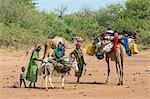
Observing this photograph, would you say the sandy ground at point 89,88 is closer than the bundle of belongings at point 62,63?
Yes

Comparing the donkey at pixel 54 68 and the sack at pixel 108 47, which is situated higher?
the sack at pixel 108 47

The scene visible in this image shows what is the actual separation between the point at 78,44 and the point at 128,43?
1635 millimetres

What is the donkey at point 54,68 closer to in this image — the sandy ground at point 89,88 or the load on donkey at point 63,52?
the load on donkey at point 63,52

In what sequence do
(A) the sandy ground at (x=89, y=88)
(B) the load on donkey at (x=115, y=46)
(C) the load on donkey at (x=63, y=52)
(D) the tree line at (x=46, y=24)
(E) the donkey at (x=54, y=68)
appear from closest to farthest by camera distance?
(A) the sandy ground at (x=89, y=88) → (E) the donkey at (x=54, y=68) → (C) the load on donkey at (x=63, y=52) → (B) the load on donkey at (x=115, y=46) → (D) the tree line at (x=46, y=24)

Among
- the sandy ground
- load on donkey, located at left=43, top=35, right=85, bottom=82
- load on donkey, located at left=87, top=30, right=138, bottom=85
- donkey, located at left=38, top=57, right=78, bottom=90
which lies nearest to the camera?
the sandy ground

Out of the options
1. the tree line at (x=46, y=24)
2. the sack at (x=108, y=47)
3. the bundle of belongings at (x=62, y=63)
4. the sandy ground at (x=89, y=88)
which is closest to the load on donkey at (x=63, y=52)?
the bundle of belongings at (x=62, y=63)

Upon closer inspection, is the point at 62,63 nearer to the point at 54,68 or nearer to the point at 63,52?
the point at 54,68

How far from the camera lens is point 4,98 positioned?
1415cm

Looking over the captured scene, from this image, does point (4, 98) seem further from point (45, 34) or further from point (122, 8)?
point (122, 8)

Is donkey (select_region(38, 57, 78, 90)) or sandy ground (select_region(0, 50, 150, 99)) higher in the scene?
donkey (select_region(38, 57, 78, 90))

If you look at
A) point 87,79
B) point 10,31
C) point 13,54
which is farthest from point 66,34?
point 87,79

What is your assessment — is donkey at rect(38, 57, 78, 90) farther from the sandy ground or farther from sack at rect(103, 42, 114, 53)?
sack at rect(103, 42, 114, 53)

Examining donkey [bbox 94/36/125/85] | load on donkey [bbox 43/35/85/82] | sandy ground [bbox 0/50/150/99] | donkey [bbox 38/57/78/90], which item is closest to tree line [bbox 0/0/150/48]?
sandy ground [bbox 0/50/150/99]

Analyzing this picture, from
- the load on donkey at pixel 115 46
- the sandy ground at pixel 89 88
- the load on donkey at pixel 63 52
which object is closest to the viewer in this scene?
the sandy ground at pixel 89 88
